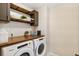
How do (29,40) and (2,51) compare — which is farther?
(29,40)

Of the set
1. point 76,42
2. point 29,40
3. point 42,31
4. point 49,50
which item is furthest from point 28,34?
point 76,42

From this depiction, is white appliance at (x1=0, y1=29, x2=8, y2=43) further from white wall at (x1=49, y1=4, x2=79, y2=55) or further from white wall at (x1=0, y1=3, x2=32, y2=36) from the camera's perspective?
white wall at (x1=49, y1=4, x2=79, y2=55)

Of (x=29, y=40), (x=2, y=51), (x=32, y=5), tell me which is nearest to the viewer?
(x=2, y=51)

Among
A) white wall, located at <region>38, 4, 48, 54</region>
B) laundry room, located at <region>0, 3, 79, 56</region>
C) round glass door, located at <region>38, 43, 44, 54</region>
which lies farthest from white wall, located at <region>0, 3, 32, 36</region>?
round glass door, located at <region>38, 43, 44, 54</region>

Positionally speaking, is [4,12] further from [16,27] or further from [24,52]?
[24,52]

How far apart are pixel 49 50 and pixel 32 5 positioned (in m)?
0.65

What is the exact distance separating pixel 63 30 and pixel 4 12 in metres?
0.82

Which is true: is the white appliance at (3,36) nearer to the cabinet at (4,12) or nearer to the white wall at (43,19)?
the cabinet at (4,12)

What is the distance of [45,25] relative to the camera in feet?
3.40

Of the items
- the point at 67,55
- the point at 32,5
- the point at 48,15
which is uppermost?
the point at 32,5

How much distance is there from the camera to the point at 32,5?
97cm

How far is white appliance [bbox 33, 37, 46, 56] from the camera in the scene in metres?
1.11

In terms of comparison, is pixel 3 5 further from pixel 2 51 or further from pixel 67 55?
Answer: pixel 67 55

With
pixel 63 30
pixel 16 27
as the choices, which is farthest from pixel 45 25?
pixel 16 27
